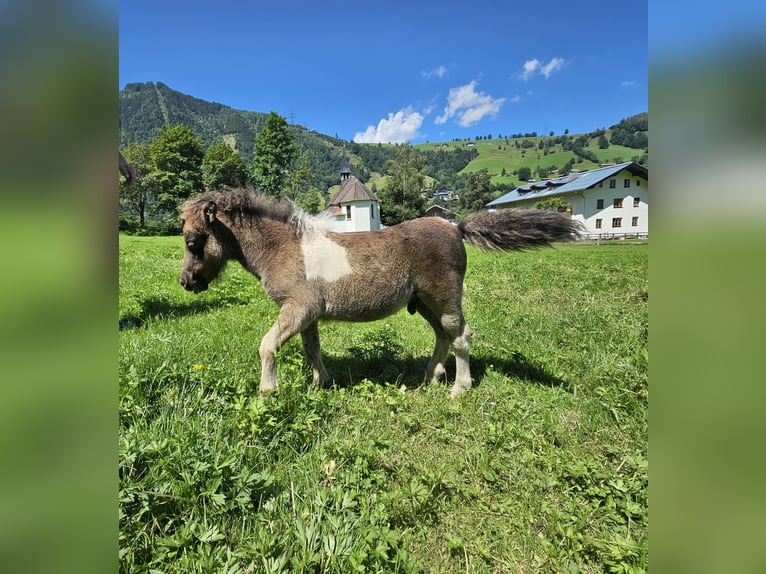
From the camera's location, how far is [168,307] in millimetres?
6977

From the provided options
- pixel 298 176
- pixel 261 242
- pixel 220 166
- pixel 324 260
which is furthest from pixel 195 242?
pixel 220 166

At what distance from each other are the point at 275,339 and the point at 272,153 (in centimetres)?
5894

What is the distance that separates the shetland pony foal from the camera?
4223 mm

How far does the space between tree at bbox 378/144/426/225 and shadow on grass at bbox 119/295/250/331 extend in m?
50.6

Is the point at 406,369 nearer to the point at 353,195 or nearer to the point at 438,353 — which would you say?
the point at 438,353

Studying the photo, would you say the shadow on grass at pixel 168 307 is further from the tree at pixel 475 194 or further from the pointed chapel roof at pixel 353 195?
the tree at pixel 475 194

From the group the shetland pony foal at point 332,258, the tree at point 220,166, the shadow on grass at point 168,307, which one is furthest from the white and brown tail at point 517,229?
the tree at point 220,166

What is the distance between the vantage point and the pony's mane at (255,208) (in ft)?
14.1

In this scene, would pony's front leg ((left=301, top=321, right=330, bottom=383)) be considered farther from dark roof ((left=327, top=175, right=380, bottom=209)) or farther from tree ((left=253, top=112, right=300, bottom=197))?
tree ((left=253, top=112, right=300, bottom=197))

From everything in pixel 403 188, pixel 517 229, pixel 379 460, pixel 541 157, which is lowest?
pixel 379 460

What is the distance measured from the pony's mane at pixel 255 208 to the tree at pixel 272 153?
2144 inches
